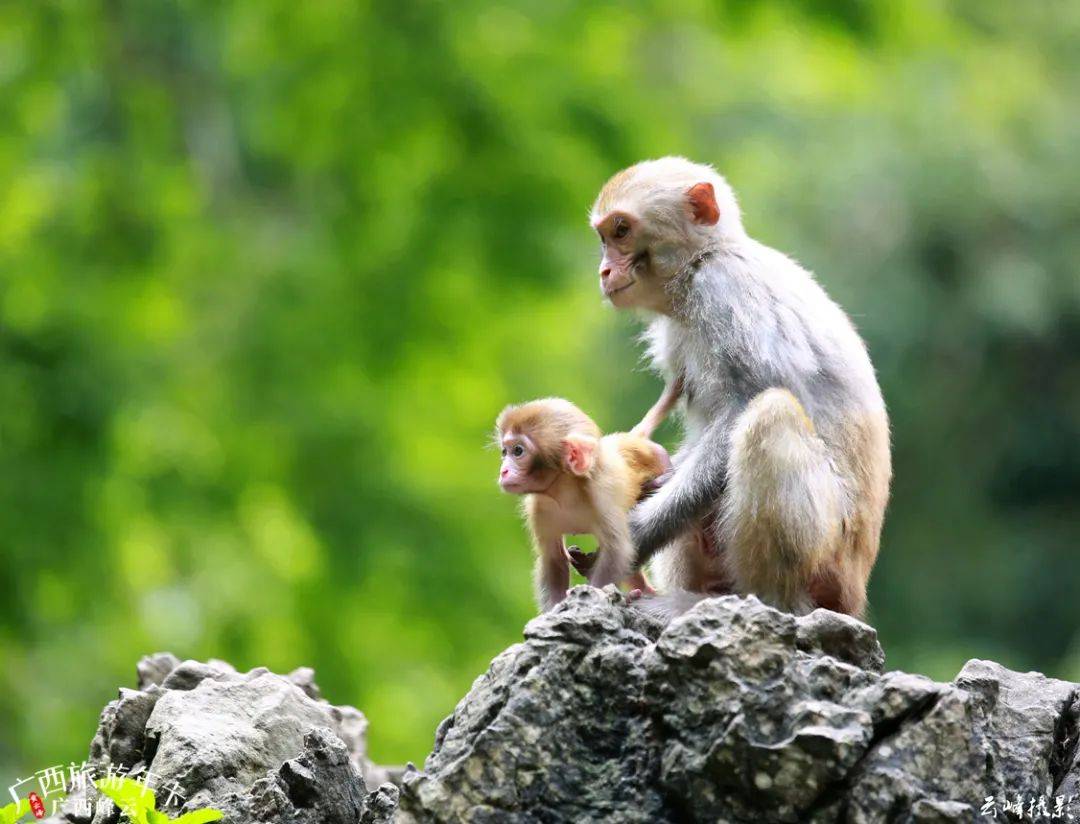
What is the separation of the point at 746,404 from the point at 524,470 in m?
0.90

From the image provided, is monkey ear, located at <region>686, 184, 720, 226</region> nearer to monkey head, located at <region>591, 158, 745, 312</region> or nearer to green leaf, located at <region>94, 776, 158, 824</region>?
monkey head, located at <region>591, 158, 745, 312</region>

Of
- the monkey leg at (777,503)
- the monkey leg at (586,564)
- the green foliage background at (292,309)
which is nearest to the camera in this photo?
the monkey leg at (777,503)

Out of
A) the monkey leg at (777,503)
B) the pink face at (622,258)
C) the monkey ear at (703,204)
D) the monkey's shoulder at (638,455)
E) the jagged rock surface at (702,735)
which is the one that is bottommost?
the jagged rock surface at (702,735)

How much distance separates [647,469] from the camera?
6.46m

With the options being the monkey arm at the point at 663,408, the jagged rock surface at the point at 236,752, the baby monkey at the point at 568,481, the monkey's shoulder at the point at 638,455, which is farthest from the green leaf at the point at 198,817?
the monkey arm at the point at 663,408

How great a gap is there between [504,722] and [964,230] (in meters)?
14.7

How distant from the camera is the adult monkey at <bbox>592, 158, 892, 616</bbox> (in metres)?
5.72

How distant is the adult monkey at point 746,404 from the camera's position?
5.72 m

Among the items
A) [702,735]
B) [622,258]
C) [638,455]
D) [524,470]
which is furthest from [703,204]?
[702,735]

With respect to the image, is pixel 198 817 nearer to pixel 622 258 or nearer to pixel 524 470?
pixel 524 470

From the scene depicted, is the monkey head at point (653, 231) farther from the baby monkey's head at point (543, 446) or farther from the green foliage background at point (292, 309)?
the green foliage background at point (292, 309)

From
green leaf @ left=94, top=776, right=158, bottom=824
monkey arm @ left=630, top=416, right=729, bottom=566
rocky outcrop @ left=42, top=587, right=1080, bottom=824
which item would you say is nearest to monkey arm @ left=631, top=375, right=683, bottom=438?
monkey arm @ left=630, top=416, right=729, bottom=566

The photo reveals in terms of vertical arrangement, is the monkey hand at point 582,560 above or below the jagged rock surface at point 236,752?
above

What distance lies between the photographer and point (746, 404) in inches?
235
